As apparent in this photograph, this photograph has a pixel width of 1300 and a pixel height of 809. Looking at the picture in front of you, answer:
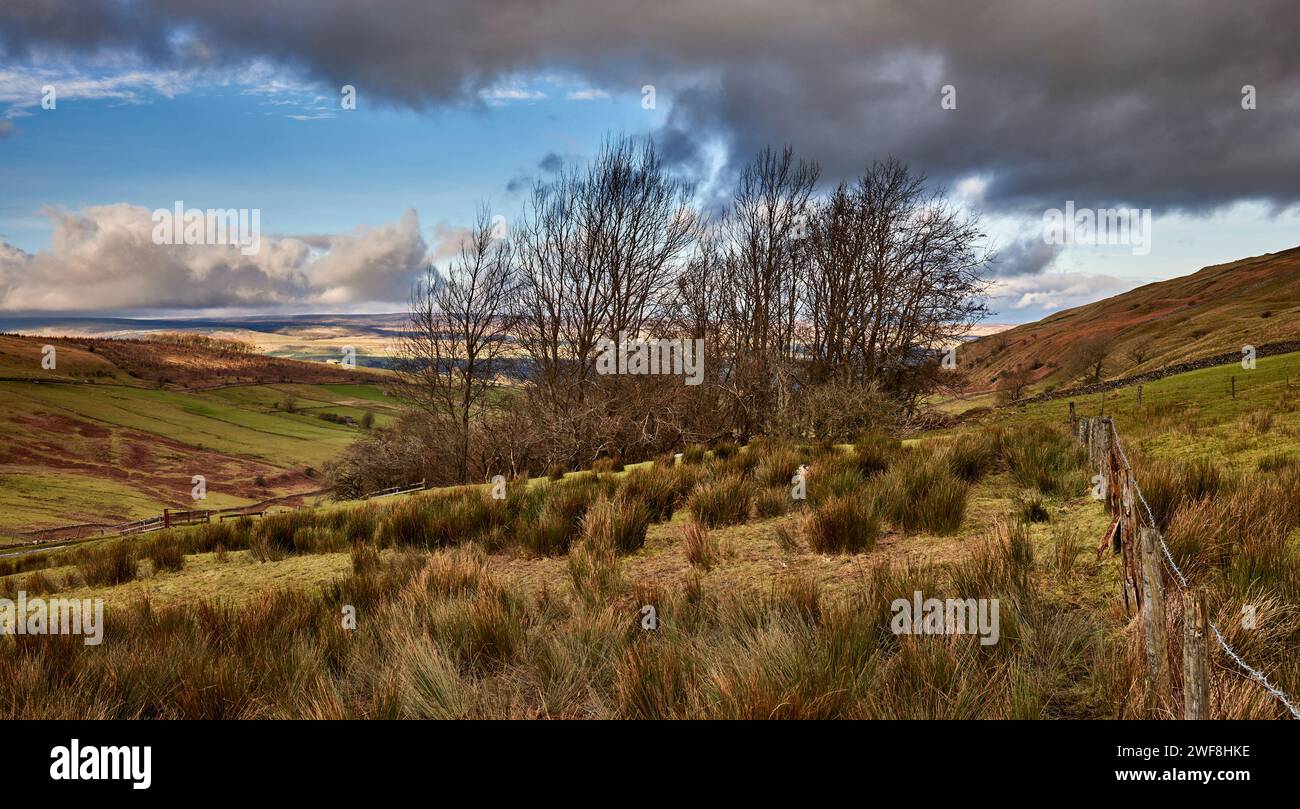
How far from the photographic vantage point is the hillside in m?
69.4

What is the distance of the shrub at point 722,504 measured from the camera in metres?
7.10

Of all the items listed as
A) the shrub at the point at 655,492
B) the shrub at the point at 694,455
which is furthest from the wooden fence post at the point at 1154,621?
the shrub at the point at 694,455

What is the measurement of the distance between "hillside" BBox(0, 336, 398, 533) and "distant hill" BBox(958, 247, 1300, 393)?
85.6 metres

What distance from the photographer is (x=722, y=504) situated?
723cm

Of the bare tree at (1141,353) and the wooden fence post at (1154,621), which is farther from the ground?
the bare tree at (1141,353)

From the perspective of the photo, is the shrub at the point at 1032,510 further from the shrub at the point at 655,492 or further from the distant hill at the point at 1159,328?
the distant hill at the point at 1159,328

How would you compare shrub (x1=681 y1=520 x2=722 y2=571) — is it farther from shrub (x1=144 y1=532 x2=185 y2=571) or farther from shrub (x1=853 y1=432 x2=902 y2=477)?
shrub (x1=144 y1=532 x2=185 y2=571)

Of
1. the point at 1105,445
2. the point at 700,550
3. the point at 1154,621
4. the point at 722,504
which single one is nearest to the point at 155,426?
the point at 722,504

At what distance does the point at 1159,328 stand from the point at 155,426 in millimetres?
150065

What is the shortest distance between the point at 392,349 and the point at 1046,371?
3487 inches

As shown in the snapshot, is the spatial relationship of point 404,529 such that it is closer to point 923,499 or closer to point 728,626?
point 728,626

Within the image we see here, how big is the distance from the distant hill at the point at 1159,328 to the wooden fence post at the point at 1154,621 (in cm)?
2832
